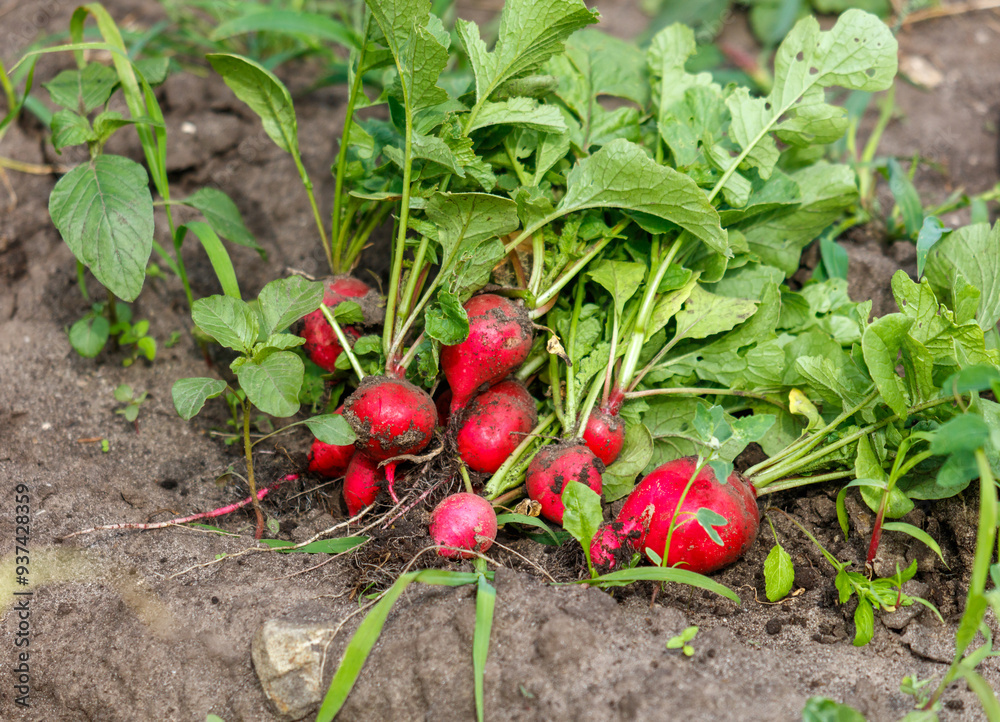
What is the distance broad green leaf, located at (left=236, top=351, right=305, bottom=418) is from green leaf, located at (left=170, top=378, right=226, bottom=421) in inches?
2.7

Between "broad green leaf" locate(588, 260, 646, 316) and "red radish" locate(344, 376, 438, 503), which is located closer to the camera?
"red radish" locate(344, 376, 438, 503)

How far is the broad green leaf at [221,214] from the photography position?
6.75ft

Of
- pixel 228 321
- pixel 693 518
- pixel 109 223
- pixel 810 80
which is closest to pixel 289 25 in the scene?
pixel 109 223

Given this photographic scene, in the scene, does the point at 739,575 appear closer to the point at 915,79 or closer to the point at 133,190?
the point at 133,190

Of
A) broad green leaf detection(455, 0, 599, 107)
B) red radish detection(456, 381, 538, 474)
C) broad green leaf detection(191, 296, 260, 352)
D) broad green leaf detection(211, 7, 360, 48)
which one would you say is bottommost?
red radish detection(456, 381, 538, 474)

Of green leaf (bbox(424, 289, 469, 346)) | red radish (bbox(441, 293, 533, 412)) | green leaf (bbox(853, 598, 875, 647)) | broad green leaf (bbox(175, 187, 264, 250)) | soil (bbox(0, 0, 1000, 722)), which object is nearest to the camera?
soil (bbox(0, 0, 1000, 722))

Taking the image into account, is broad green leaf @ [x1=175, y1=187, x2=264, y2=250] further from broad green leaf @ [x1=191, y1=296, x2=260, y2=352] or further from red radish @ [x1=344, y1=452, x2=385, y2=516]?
red radish @ [x1=344, y1=452, x2=385, y2=516]

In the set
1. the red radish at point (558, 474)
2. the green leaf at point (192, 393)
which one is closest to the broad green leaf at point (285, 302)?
the green leaf at point (192, 393)

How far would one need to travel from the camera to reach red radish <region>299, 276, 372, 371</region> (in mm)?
1960

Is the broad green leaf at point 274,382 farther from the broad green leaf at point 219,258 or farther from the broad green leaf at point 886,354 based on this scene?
the broad green leaf at point 886,354

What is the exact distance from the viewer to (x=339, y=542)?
5.50 feet

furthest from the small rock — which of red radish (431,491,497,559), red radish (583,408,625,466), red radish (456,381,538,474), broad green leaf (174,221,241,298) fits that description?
broad green leaf (174,221,241,298)

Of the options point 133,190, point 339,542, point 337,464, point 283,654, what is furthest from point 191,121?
point 283,654

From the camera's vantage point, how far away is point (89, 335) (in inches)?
82.0
